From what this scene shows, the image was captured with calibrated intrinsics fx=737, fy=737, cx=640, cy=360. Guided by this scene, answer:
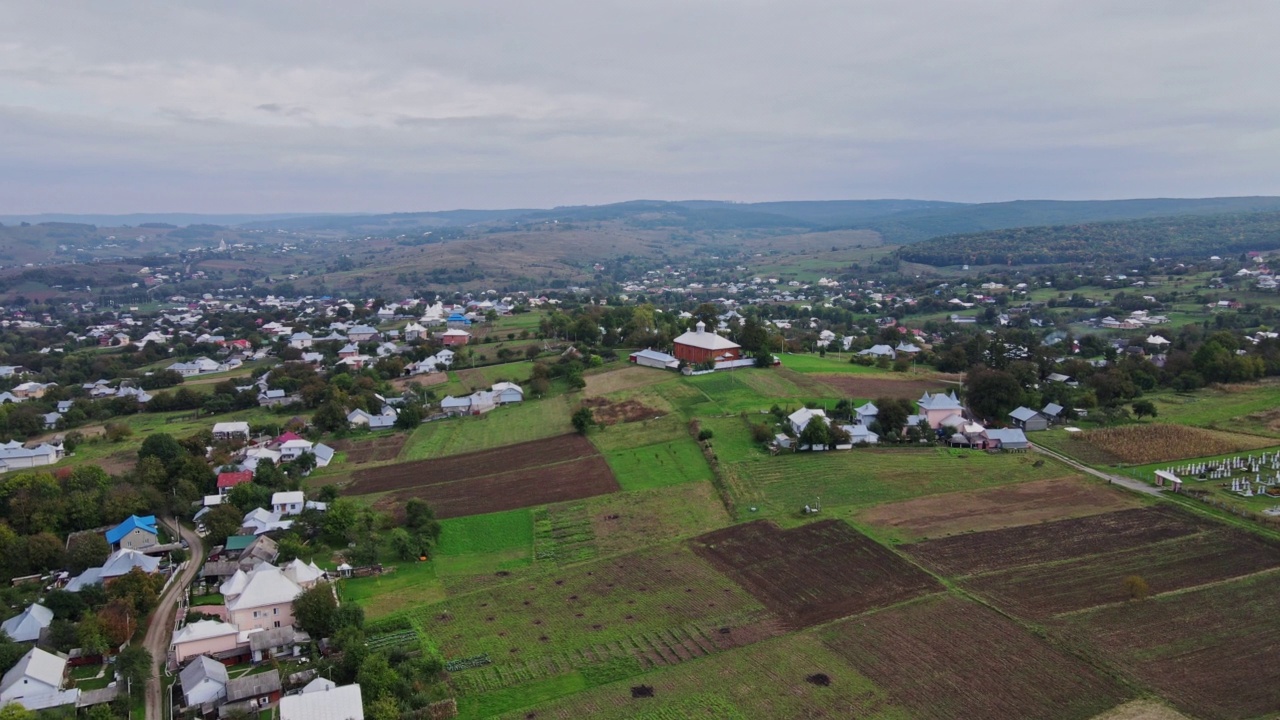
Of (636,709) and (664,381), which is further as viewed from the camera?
(664,381)

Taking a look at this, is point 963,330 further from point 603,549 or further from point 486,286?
point 486,286

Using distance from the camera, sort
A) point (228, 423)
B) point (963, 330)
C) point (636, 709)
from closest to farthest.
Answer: point (636, 709) → point (228, 423) → point (963, 330)

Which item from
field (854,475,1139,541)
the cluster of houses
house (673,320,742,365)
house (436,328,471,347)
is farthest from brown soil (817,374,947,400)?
house (436,328,471,347)

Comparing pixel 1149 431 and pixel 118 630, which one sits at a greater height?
pixel 1149 431

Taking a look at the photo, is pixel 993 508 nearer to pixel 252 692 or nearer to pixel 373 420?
pixel 252 692

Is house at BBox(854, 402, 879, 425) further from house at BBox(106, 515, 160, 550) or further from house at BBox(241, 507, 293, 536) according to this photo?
house at BBox(106, 515, 160, 550)

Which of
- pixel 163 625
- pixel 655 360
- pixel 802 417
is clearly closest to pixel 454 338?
pixel 655 360

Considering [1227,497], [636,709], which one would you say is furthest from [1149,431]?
[636,709]

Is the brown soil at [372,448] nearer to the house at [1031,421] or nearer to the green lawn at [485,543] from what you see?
the green lawn at [485,543]
